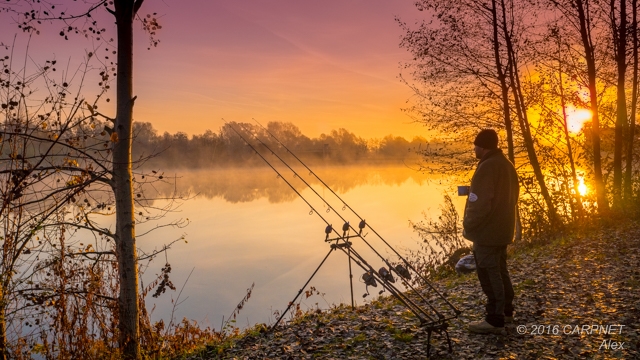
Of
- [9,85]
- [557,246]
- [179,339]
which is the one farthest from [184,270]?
[9,85]

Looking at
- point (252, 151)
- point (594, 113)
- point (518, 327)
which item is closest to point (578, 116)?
point (594, 113)

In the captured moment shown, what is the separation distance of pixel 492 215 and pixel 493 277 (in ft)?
2.32

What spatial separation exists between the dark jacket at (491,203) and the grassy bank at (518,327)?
3.92 ft

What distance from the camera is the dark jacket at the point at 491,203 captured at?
4.92m

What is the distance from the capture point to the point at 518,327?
5453 millimetres

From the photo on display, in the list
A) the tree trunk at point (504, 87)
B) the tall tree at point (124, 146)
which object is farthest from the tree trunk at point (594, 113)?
Answer: the tall tree at point (124, 146)

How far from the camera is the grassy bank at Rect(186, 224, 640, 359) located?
4.93m

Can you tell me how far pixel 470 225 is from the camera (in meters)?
5.01

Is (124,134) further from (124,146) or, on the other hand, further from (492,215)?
(492,215)

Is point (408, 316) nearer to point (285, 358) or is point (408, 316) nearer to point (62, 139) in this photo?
point (285, 358)

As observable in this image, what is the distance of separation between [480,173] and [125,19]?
186 inches

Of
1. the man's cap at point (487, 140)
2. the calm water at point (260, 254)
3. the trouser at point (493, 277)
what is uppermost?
the man's cap at point (487, 140)

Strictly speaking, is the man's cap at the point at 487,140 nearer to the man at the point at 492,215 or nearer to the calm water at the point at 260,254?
the man at the point at 492,215

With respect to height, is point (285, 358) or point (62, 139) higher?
point (62, 139)
